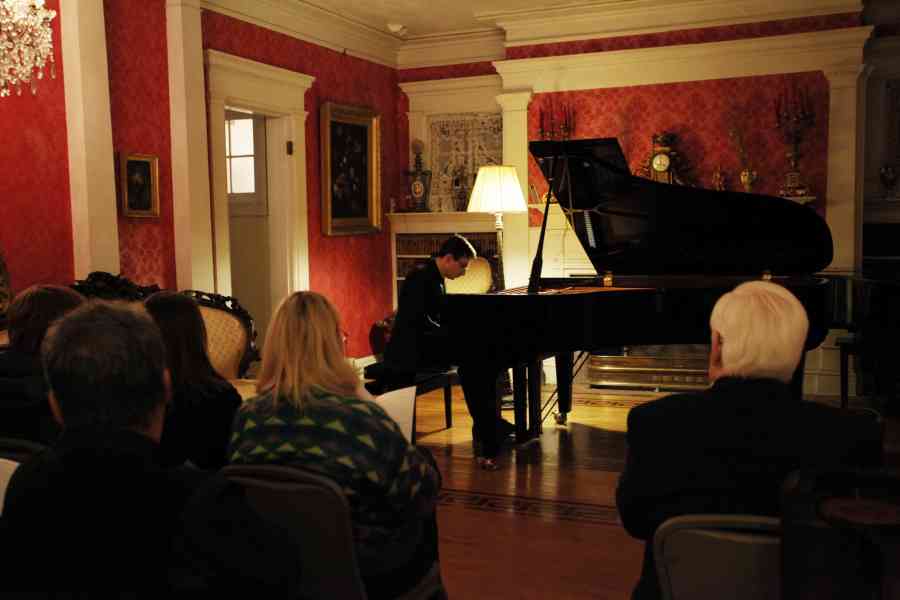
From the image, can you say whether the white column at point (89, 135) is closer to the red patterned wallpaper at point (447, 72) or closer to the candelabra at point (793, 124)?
the red patterned wallpaper at point (447, 72)

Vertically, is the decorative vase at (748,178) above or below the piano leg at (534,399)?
above

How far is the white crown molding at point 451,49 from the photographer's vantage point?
26.2 feet

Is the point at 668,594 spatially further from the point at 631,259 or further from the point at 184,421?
the point at 631,259

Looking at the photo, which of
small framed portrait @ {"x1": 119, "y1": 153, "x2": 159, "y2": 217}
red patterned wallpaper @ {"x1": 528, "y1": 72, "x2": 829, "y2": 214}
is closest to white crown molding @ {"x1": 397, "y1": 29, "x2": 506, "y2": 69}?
red patterned wallpaper @ {"x1": 528, "y1": 72, "x2": 829, "y2": 214}

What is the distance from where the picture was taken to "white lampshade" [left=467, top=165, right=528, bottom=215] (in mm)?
6348

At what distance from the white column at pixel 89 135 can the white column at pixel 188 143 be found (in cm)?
62

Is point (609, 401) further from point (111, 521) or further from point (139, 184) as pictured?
point (111, 521)

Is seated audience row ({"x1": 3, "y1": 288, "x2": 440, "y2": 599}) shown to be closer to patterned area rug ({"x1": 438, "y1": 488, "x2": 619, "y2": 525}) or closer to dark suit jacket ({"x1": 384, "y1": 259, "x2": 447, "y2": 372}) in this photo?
patterned area rug ({"x1": 438, "y1": 488, "x2": 619, "y2": 525})

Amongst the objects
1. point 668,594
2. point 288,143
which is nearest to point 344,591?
point 668,594

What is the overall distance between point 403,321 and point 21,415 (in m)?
2.70

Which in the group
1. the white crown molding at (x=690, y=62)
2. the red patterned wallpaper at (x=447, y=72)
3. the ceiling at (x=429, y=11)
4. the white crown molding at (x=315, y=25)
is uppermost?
the ceiling at (x=429, y=11)

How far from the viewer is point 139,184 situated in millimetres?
5414

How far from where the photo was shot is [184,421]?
7.72 ft

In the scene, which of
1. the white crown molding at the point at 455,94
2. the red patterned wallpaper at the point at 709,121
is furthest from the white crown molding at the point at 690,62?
the white crown molding at the point at 455,94
